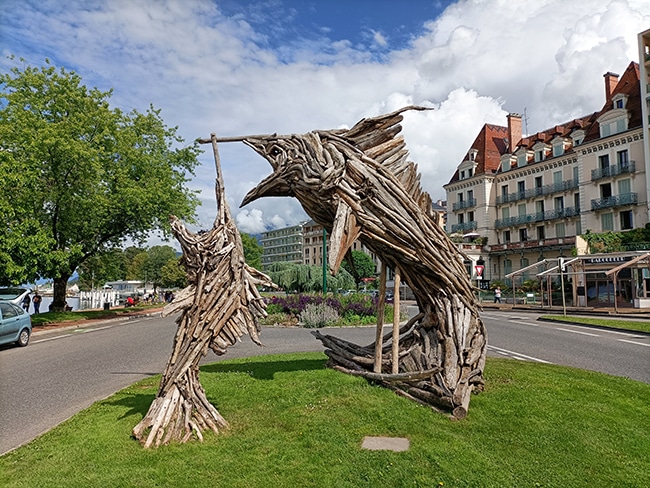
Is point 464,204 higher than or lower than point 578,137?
lower

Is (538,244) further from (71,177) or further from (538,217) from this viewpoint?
(71,177)

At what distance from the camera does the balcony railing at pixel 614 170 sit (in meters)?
37.4

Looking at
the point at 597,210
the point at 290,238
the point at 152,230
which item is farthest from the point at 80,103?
the point at 290,238

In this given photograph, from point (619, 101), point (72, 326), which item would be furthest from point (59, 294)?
point (619, 101)

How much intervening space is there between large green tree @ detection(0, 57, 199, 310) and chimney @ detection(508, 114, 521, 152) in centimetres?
3764

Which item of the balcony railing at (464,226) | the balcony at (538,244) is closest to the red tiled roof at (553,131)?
the balcony railing at (464,226)

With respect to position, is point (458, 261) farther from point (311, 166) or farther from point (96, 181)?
point (96, 181)

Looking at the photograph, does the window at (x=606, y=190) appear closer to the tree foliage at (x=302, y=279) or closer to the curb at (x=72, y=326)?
the tree foliage at (x=302, y=279)

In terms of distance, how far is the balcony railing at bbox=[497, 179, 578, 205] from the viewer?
143 ft

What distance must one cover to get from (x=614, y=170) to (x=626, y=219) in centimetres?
428

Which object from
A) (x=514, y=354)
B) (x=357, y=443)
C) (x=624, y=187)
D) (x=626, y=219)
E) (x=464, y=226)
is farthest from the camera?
(x=464, y=226)

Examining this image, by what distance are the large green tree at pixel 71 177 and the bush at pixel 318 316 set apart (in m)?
11.5

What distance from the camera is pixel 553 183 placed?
4522 cm

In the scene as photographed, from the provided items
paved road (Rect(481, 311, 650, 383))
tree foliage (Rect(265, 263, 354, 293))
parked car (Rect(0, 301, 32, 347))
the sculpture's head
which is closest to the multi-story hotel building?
tree foliage (Rect(265, 263, 354, 293))
